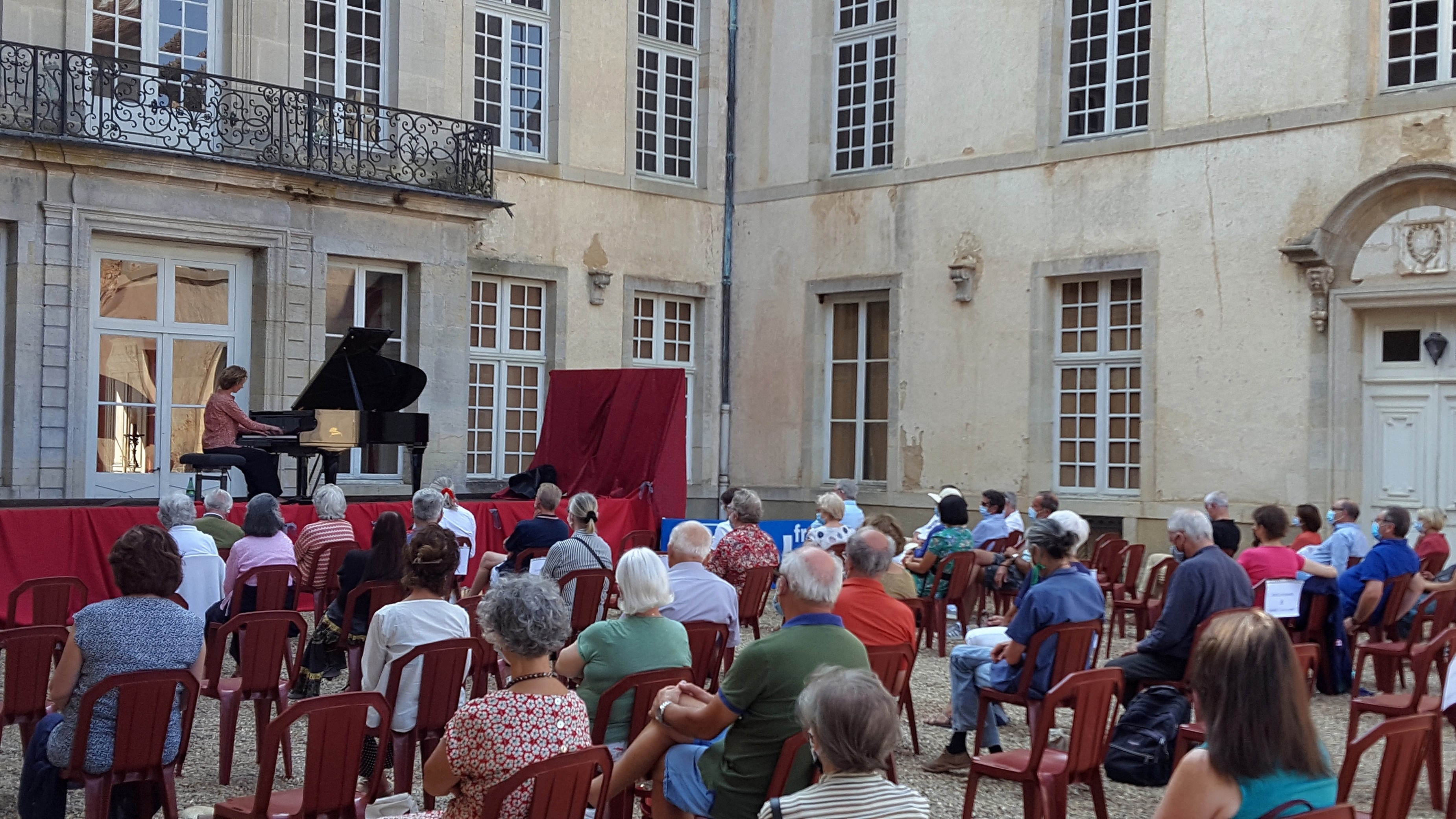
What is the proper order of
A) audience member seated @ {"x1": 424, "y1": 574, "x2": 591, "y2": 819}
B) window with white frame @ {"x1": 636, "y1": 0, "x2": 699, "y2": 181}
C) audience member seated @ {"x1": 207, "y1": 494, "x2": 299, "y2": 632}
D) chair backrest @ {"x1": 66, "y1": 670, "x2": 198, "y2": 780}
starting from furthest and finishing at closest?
window with white frame @ {"x1": 636, "y1": 0, "x2": 699, "y2": 181}
audience member seated @ {"x1": 207, "y1": 494, "x2": 299, "y2": 632}
chair backrest @ {"x1": 66, "y1": 670, "x2": 198, "y2": 780}
audience member seated @ {"x1": 424, "y1": 574, "x2": 591, "y2": 819}

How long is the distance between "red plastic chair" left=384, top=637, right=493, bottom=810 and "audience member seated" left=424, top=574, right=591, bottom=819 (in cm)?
107

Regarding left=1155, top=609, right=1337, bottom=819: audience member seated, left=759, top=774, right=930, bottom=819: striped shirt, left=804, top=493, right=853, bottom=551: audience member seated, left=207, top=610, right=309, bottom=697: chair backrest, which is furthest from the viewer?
left=804, top=493, right=853, bottom=551: audience member seated

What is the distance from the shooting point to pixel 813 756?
3629mm

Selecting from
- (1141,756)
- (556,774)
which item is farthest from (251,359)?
(556,774)

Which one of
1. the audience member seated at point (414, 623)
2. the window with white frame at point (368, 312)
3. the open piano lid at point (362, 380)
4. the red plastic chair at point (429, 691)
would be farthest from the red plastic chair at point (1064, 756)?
the window with white frame at point (368, 312)

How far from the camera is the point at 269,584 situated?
6.57 m

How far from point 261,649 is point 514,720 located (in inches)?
89.3

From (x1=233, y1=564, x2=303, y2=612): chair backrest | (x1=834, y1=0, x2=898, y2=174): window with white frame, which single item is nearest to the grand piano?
(x1=233, y1=564, x2=303, y2=612): chair backrest

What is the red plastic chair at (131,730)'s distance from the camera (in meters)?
3.82

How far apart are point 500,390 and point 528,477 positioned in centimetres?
210

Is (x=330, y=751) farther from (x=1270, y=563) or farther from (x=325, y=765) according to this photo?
(x=1270, y=563)

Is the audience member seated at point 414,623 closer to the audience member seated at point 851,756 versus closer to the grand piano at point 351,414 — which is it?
the audience member seated at point 851,756

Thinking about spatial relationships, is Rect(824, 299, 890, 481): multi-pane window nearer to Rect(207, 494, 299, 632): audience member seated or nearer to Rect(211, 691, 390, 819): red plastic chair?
Rect(207, 494, 299, 632): audience member seated

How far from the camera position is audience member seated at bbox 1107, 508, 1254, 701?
556 cm
